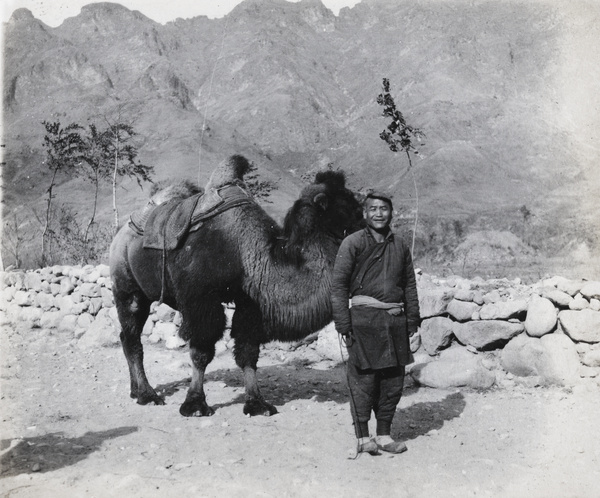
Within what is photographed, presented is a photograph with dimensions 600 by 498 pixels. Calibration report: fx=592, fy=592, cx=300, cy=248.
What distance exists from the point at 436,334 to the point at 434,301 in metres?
0.40

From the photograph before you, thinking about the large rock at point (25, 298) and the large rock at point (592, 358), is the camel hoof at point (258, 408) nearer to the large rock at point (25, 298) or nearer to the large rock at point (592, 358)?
the large rock at point (592, 358)

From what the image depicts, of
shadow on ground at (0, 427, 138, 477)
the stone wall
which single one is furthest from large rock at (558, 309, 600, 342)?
shadow on ground at (0, 427, 138, 477)

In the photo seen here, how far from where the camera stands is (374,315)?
4.38 metres

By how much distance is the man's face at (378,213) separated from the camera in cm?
438

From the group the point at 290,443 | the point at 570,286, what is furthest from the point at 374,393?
the point at 570,286

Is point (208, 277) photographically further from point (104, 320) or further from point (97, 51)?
point (97, 51)

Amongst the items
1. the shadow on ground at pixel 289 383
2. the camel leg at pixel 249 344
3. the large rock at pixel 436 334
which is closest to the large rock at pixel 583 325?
the large rock at pixel 436 334

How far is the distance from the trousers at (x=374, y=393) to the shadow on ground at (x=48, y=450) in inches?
79.0

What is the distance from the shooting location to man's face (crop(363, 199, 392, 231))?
14.4ft

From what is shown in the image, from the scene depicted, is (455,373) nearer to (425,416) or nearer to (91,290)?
(425,416)

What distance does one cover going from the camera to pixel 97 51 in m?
142

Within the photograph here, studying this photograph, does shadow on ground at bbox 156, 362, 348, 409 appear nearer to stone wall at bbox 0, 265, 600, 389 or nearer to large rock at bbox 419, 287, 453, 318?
stone wall at bbox 0, 265, 600, 389

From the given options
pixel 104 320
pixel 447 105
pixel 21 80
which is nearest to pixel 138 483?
pixel 104 320

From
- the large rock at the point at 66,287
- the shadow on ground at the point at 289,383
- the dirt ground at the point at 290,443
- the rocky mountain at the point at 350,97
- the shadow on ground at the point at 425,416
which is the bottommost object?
the shadow on ground at the point at 289,383
